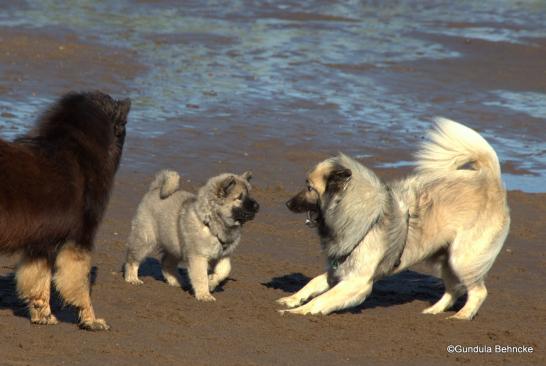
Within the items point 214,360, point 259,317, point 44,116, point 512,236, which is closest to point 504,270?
point 512,236

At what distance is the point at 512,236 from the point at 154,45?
940 centimetres

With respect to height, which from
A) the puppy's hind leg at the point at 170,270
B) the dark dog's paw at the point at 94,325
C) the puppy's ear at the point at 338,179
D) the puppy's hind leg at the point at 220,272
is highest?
the puppy's ear at the point at 338,179

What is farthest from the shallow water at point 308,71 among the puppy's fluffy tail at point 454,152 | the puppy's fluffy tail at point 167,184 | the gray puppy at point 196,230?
the gray puppy at point 196,230

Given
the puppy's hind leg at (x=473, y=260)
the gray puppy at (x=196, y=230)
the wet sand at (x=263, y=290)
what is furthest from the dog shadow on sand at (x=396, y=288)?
the gray puppy at (x=196, y=230)

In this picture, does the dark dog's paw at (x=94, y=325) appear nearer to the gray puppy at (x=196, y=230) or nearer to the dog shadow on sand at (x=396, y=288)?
the gray puppy at (x=196, y=230)

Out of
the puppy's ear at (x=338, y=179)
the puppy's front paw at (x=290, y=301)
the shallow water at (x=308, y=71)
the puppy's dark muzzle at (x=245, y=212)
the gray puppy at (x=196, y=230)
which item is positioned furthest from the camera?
the shallow water at (x=308, y=71)

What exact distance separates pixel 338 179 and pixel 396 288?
164cm

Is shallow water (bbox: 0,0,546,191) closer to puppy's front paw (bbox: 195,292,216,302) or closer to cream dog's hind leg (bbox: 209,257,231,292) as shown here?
cream dog's hind leg (bbox: 209,257,231,292)

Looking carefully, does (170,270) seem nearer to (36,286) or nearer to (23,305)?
(23,305)

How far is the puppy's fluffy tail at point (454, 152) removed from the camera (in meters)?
9.11

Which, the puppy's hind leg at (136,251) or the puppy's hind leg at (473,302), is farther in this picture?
the puppy's hind leg at (136,251)

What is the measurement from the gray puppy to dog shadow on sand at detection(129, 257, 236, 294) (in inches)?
5.5

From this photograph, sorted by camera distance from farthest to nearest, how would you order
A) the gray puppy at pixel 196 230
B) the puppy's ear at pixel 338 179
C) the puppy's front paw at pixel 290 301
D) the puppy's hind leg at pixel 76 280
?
the gray puppy at pixel 196 230 < the puppy's front paw at pixel 290 301 < the puppy's ear at pixel 338 179 < the puppy's hind leg at pixel 76 280

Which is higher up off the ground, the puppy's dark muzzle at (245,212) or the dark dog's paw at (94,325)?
the puppy's dark muzzle at (245,212)
